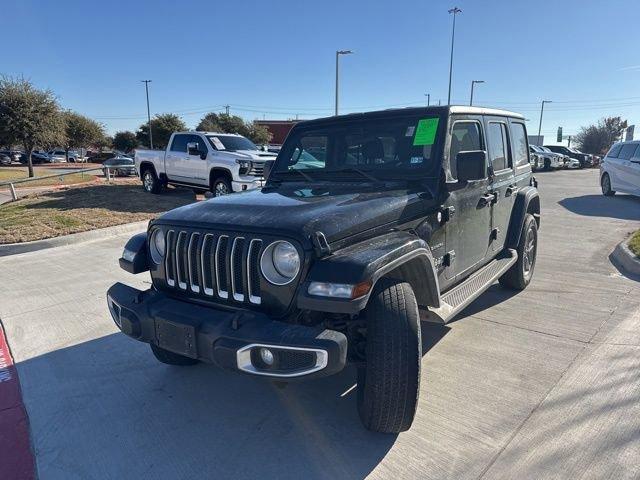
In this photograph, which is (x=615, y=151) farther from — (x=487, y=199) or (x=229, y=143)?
(x=487, y=199)

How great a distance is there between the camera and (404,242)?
2.73m

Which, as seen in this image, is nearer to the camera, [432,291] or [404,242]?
[404,242]

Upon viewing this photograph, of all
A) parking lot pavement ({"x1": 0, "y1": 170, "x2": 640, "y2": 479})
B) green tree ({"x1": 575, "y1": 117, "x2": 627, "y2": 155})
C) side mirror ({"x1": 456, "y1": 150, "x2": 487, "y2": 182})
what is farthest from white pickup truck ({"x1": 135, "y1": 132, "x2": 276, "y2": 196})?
green tree ({"x1": 575, "y1": 117, "x2": 627, "y2": 155})

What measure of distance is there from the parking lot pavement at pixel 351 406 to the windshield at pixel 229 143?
7.50m

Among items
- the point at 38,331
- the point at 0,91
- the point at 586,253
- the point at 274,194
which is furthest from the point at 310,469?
the point at 0,91

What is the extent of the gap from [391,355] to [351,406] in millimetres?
830

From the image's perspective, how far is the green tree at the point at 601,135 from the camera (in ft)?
188

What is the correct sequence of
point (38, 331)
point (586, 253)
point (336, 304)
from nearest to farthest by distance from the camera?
point (336, 304) < point (38, 331) < point (586, 253)

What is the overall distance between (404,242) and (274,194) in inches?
44.5

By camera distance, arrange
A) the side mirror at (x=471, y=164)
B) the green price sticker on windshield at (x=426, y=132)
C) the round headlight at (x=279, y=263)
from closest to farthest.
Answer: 1. the round headlight at (x=279, y=263)
2. the side mirror at (x=471, y=164)
3. the green price sticker on windshield at (x=426, y=132)

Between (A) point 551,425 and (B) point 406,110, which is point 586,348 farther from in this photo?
(B) point 406,110

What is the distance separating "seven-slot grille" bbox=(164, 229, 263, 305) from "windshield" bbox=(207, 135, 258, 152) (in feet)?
30.5

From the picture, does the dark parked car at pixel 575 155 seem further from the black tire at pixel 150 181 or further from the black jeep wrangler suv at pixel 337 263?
the black jeep wrangler suv at pixel 337 263

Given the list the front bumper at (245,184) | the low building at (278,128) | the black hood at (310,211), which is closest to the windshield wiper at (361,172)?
the black hood at (310,211)
